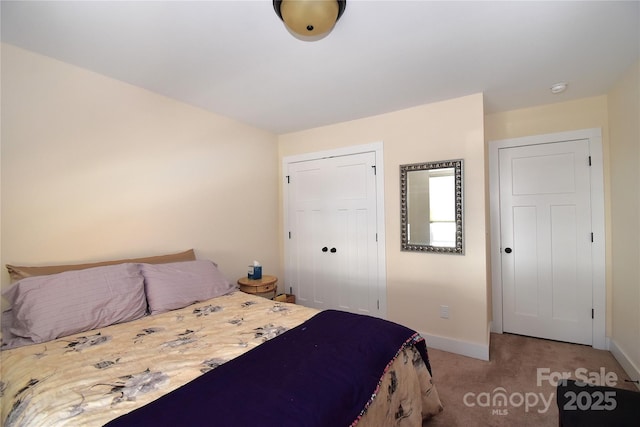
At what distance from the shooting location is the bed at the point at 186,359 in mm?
934

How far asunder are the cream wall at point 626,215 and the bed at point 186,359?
5.86 ft

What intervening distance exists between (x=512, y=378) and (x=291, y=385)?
2.08 metres

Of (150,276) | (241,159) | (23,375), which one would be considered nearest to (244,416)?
(23,375)

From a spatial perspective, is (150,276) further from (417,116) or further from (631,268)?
(631,268)

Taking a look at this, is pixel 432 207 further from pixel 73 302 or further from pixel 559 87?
pixel 73 302

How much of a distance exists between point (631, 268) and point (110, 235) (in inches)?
158

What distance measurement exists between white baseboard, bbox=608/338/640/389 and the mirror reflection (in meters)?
1.41

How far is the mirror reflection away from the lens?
2564 millimetres

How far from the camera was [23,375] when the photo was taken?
1144 mm

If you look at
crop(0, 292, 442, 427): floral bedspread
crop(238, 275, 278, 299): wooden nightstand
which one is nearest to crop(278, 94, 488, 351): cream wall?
crop(0, 292, 442, 427): floral bedspread

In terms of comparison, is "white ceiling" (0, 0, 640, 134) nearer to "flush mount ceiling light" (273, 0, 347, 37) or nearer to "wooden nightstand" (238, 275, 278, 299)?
"flush mount ceiling light" (273, 0, 347, 37)

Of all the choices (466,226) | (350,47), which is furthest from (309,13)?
Result: (466,226)

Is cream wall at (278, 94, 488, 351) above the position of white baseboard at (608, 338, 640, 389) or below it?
above

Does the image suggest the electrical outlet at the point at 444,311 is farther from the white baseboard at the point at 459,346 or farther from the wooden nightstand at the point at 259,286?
the wooden nightstand at the point at 259,286
